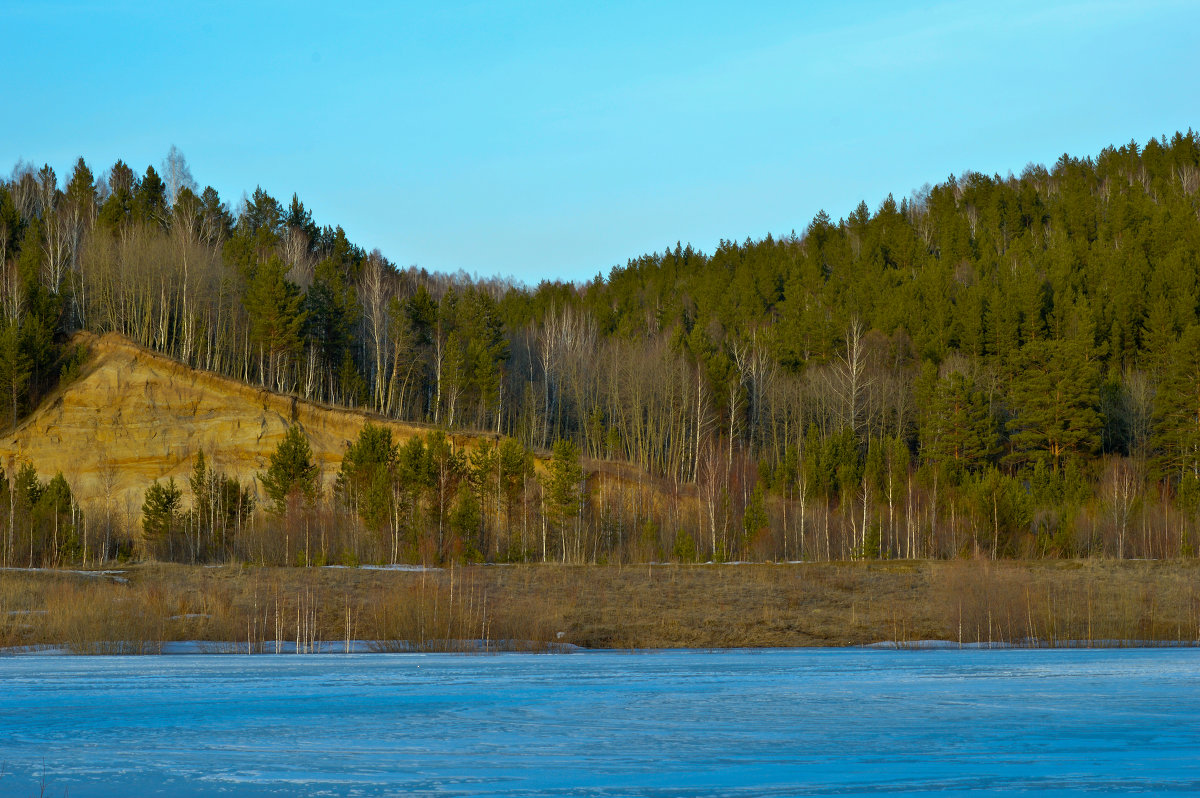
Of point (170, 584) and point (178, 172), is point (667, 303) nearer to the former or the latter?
point (178, 172)

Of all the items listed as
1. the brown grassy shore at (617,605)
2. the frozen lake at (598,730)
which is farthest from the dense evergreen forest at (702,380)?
the frozen lake at (598,730)

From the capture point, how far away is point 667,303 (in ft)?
341

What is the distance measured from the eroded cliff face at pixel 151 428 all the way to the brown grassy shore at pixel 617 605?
56.7ft

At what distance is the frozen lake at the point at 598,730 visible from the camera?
8.84m

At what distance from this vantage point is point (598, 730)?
11.8m

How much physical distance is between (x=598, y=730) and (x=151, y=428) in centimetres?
5529

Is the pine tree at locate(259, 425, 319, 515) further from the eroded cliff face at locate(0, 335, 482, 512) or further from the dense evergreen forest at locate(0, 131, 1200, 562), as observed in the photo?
the eroded cliff face at locate(0, 335, 482, 512)

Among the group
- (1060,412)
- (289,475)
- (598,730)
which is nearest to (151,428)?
(289,475)

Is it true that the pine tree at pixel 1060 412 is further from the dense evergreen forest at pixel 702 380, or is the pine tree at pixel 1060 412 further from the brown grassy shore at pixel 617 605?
the brown grassy shore at pixel 617 605

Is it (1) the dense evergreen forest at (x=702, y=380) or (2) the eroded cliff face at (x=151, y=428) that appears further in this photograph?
(2) the eroded cliff face at (x=151, y=428)

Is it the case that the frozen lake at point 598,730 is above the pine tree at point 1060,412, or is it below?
below

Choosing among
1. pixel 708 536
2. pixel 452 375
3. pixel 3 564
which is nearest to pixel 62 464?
pixel 3 564

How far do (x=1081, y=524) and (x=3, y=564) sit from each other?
50.3 metres

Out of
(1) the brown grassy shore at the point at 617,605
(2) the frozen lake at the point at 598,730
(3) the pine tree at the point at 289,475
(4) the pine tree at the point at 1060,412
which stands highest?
(4) the pine tree at the point at 1060,412
